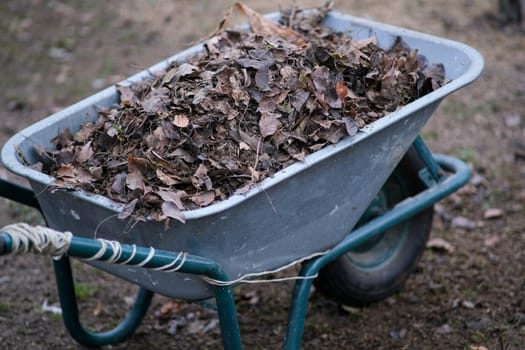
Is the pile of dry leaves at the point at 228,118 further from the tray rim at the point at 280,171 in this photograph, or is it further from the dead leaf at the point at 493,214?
the dead leaf at the point at 493,214

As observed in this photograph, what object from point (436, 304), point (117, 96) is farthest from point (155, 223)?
point (436, 304)

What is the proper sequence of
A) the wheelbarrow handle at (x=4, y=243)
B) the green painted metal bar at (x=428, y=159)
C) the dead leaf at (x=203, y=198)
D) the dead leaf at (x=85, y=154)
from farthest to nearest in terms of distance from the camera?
the green painted metal bar at (x=428, y=159) < the dead leaf at (x=85, y=154) < the dead leaf at (x=203, y=198) < the wheelbarrow handle at (x=4, y=243)

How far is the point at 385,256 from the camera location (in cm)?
306

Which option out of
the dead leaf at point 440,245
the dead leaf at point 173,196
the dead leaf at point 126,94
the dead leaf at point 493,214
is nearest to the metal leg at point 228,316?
the dead leaf at point 173,196

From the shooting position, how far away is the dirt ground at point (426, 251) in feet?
9.76

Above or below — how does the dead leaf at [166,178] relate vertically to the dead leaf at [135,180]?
below

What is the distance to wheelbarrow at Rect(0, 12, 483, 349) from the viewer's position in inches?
74.8

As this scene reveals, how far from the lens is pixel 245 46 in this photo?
2482 millimetres

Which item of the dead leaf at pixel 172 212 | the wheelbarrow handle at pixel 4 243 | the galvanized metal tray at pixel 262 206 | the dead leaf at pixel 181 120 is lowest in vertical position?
the galvanized metal tray at pixel 262 206

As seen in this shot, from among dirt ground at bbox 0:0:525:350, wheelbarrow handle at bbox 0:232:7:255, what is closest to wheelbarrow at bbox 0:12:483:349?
wheelbarrow handle at bbox 0:232:7:255

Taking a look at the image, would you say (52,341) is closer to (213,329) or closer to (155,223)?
(213,329)

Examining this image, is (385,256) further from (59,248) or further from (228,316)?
(59,248)

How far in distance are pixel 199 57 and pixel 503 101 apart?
2624 millimetres

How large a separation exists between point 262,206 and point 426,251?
166 cm
